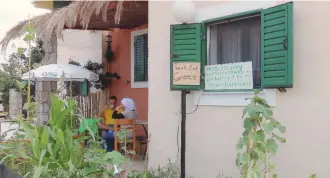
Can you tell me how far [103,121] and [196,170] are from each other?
3.22 meters

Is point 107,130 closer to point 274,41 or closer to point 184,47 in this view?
point 184,47

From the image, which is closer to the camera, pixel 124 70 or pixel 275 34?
pixel 275 34

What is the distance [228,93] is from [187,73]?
22.2 inches

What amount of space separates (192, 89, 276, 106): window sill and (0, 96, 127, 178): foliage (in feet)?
5.72

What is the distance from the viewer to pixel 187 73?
5320 millimetres

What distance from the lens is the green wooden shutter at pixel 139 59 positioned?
30.6ft

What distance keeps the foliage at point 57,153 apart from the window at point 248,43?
1.78 meters

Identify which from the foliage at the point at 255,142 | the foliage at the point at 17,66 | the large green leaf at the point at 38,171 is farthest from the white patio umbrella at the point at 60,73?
the foliage at the point at 255,142

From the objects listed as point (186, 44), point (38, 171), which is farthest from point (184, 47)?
point (38, 171)

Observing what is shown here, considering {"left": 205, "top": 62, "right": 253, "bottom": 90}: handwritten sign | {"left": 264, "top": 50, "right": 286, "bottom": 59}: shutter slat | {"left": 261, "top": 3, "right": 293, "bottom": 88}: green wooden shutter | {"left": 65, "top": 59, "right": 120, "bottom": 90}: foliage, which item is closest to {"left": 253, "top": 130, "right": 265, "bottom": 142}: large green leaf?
{"left": 261, "top": 3, "right": 293, "bottom": 88}: green wooden shutter

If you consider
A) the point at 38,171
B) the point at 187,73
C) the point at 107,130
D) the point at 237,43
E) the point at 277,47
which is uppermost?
the point at 237,43

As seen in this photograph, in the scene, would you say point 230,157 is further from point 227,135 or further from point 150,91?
point 150,91

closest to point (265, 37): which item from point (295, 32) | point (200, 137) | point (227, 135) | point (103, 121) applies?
point (295, 32)

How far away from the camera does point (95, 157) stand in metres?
3.45
